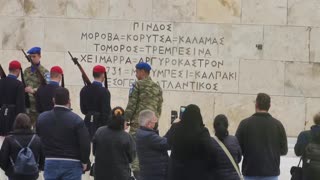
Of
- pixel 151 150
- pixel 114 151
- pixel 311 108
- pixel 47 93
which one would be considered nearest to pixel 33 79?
pixel 47 93

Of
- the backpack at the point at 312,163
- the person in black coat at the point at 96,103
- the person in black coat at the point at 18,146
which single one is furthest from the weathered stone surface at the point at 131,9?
the person in black coat at the point at 18,146

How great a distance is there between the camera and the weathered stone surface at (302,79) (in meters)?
19.8

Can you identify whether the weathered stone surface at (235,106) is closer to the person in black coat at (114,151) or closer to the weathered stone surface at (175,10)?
the weathered stone surface at (175,10)

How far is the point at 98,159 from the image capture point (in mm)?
12734

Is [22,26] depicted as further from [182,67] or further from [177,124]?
[177,124]

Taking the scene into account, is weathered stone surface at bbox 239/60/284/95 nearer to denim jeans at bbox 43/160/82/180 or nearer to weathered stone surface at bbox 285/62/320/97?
weathered stone surface at bbox 285/62/320/97

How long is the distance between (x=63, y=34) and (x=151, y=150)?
758 cm

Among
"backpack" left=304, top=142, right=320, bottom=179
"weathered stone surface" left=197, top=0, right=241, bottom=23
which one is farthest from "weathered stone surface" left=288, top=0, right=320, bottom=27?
"backpack" left=304, top=142, right=320, bottom=179

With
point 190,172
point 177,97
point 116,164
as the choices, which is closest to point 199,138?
point 190,172

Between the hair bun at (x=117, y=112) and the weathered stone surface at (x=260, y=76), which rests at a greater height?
the weathered stone surface at (x=260, y=76)

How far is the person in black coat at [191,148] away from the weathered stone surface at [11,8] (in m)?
9.05

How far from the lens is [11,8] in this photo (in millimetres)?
20141

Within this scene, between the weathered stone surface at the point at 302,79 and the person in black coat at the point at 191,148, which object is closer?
the person in black coat at the point at 191,148

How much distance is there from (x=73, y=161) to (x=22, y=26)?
8.45 meters
